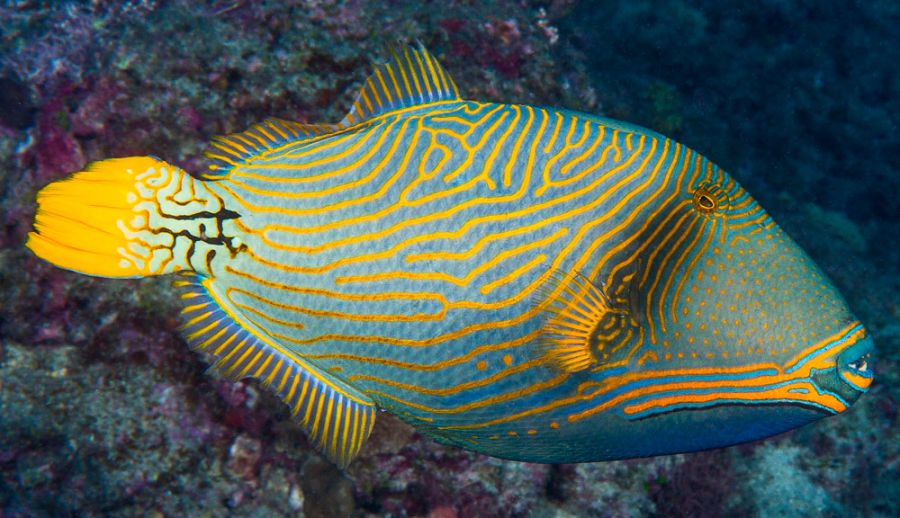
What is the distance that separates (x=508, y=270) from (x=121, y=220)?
1388 mm

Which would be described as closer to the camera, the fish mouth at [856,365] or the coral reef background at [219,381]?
the fish mouth at [856,365]

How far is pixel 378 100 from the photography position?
6.89ft

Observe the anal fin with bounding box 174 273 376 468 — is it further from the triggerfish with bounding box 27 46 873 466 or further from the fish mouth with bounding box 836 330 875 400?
the fish mouth with bounding box 836 330 875 400

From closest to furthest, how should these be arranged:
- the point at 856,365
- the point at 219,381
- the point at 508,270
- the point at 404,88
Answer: the point at 856,365 < the point at 508,270 < the point at 404,88 < the point at 219,381

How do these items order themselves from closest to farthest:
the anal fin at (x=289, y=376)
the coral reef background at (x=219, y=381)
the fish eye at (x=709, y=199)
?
1. the fish eye at (x=709, y=199)
2. the anal fin at (x=289, y=376)
3. the coral reef background at (x=219, y=381)

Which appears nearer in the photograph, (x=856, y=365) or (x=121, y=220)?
(x=856, y=365)

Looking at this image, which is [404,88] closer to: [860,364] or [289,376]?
[289,376]

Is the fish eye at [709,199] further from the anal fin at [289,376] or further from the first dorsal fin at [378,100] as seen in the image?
the anal fin at [289,376]

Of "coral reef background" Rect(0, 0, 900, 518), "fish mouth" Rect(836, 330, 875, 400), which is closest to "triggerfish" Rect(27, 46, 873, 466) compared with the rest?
"fish mouth" Rect(836, 330, 875, 400)

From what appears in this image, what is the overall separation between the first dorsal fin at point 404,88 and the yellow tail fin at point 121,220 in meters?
0.75

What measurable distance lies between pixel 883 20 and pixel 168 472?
17539 millimetres

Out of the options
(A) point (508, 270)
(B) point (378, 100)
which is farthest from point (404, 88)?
(A) point (508, 270)

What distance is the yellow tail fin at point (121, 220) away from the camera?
1.86 m

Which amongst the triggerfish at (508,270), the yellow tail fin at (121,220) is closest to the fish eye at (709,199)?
the triggerfish at (508,270)
